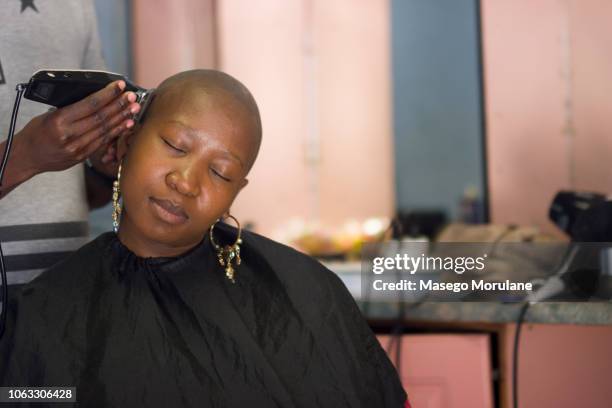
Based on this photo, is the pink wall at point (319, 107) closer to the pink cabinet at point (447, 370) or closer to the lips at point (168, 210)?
the pink cabinet at point (447, 370)

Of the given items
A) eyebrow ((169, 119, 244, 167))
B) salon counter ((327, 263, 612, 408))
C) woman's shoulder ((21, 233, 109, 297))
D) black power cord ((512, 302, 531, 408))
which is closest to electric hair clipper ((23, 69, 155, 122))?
eyebrow ((169, 119, 244, 167))

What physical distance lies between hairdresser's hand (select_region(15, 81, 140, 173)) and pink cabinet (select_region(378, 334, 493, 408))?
84cm

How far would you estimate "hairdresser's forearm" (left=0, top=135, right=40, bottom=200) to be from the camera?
1068 mm

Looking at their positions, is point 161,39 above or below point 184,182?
above

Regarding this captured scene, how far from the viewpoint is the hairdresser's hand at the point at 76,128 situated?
1.01 meters

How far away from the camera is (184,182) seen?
3.58ft

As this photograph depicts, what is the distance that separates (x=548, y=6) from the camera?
3232 mm

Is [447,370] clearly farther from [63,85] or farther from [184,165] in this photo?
[63,85]

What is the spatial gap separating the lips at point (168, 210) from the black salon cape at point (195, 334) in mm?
138

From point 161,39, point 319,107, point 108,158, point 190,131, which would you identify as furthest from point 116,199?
point 161,39

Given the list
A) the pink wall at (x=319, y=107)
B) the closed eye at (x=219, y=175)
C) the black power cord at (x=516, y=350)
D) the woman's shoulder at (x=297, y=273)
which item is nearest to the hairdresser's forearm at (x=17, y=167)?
the closed eye at (x=219, y=175)

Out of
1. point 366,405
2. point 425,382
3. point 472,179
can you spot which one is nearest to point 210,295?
point 366,405

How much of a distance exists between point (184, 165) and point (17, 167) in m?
0.26

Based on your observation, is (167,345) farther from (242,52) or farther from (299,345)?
(242,52)
